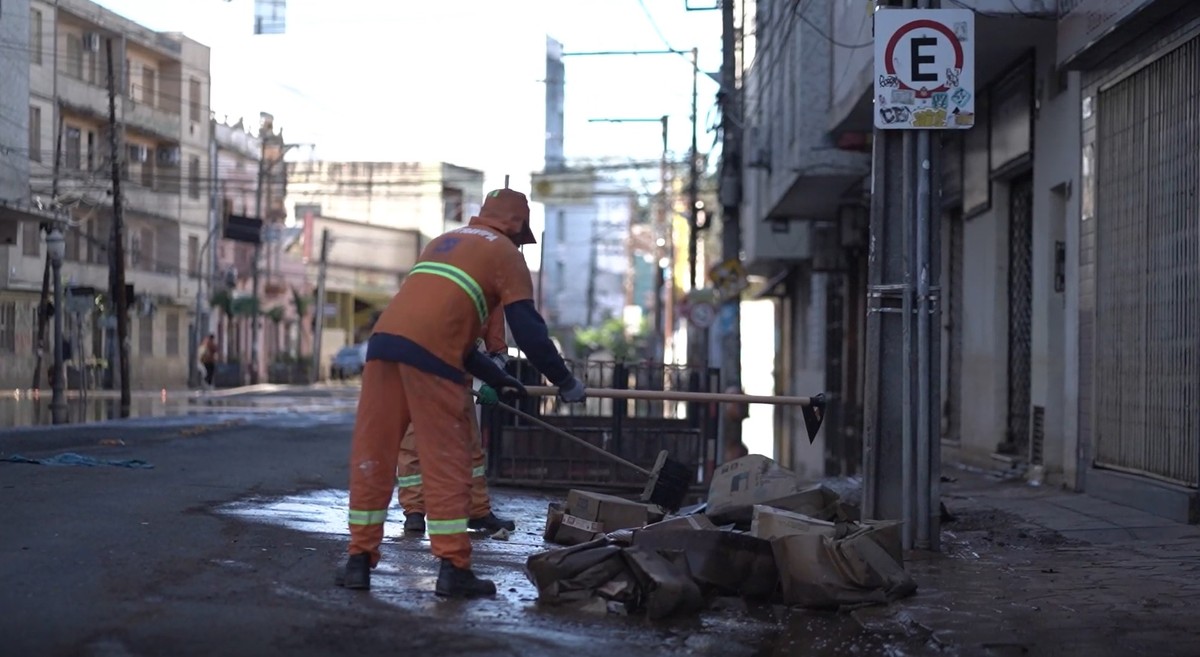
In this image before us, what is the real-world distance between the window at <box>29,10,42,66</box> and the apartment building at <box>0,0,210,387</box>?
75mm

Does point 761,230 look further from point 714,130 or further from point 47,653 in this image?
point 47,653

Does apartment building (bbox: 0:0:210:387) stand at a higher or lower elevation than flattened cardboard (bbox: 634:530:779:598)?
higher

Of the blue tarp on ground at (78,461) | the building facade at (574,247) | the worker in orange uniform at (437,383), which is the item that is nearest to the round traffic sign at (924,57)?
the worker in orange uniform at (437,383)

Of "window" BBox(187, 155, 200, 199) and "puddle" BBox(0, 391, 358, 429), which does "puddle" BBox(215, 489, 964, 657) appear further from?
"window" BBox(187, 155, 200, 199)

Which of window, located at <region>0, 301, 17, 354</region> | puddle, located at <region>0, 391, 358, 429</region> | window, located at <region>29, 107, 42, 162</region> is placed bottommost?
puddle, located at <region>0, 391, 358, 429</region>

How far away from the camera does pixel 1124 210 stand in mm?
10883

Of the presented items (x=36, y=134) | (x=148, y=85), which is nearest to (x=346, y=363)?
(x=148, y=85)

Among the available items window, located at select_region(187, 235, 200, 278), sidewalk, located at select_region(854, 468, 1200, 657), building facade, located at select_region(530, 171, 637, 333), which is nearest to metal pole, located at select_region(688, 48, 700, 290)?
sidewalk, located at select_region(854, 468, 1200, 657)

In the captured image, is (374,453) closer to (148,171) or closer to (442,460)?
(442,460)

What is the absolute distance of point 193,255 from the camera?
195 ft

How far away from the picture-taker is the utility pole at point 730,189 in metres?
23.5

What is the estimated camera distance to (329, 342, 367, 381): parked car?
227 ft

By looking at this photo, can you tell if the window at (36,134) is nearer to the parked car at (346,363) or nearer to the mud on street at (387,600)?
the parked car at (346,363)

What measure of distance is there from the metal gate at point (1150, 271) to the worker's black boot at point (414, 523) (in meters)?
4.64
